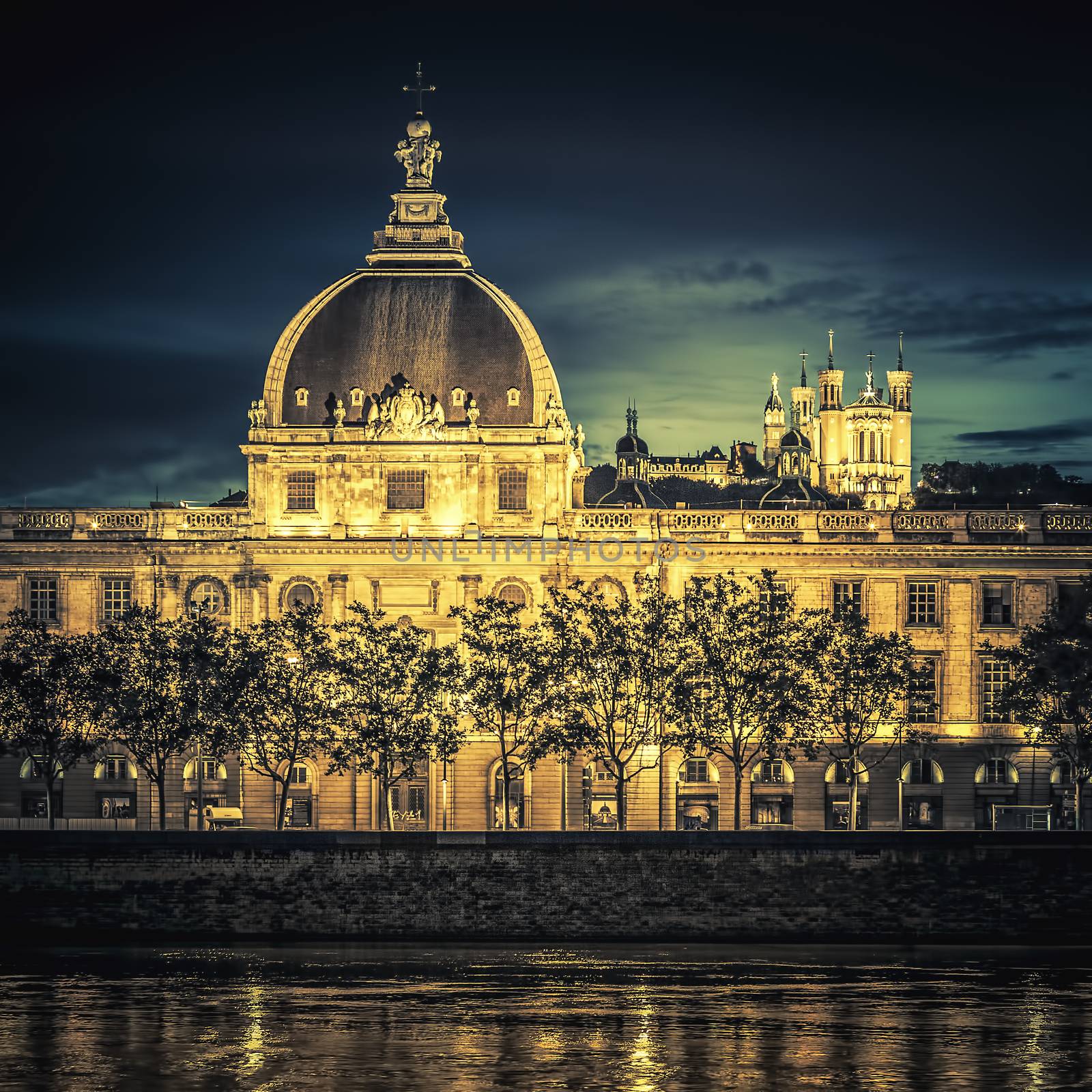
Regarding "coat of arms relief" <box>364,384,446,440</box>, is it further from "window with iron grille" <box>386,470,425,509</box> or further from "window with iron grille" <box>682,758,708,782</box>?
"window with iron grille" <box>682,758,708,782</box>

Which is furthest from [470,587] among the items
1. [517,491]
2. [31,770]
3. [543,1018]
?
[543,1018]

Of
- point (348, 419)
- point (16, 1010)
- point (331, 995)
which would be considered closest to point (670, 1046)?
point (331, 995)

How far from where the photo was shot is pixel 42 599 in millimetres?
138500

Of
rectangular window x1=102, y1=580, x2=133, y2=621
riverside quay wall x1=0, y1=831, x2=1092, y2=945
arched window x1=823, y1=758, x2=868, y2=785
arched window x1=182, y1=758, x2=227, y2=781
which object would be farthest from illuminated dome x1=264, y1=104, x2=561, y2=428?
riverside quay wall x1=0, y1=831, x2=1092, y2=945

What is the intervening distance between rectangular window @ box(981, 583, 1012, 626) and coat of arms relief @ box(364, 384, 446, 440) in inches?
1097

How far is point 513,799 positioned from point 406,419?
19489 millimetres

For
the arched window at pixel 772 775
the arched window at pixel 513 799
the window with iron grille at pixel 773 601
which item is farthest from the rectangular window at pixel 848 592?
the arched window at pixel 513 799

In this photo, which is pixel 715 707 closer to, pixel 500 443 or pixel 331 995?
pixel 500 443

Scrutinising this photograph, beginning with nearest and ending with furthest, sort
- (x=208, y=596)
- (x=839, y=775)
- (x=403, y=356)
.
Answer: (x=839, y=775), (x=208, y=596), (x=403, y=356)

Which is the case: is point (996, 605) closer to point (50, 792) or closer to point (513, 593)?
point (513, 593)

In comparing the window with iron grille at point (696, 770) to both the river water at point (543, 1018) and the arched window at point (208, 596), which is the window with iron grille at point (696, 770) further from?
the river water at point (543, 1018)

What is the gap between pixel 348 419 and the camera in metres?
138

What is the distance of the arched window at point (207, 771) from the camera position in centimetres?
13425

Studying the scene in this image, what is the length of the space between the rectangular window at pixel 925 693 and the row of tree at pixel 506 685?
663mm
